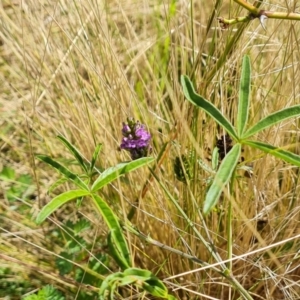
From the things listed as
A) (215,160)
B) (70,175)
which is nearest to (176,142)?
(215,160)

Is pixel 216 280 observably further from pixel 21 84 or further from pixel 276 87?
pixel 21 84

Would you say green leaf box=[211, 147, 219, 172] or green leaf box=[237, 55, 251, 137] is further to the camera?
green leaf box=[211, 147, 219, 172]

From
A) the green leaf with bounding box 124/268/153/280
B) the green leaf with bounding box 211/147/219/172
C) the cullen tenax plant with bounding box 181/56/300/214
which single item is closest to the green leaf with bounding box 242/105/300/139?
the cullen tenax plant with bounding box 181/56/300/214

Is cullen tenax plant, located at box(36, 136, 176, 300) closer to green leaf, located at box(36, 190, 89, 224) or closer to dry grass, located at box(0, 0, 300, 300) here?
green leaf, located at box(36, 190, 89, 224)

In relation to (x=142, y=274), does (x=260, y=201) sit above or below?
below

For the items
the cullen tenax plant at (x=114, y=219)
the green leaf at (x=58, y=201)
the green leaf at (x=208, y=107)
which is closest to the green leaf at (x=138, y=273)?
the cullen tenax plant at (x=114, y=219)

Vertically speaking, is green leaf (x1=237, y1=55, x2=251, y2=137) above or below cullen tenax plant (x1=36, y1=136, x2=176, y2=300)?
above

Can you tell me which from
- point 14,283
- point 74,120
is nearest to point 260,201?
point 74,120
